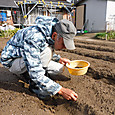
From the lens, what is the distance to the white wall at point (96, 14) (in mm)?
10664

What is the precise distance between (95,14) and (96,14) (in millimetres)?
127

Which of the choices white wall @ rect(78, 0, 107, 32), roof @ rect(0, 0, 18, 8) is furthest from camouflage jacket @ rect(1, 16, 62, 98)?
roof @ rect(0, 0, 18, 8)

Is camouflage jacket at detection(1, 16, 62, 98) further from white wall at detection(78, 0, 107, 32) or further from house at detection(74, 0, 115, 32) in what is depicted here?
white wall at detection(78, 0, 107, 32)

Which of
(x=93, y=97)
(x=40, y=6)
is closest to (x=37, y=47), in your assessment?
(x=93, y=97)

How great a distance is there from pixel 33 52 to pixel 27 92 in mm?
819

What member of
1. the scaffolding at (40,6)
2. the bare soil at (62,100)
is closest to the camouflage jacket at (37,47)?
the bare soil at (62,100)

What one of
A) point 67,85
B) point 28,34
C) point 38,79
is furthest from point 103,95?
point 28,34

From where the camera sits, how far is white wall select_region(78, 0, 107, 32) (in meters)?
10.7

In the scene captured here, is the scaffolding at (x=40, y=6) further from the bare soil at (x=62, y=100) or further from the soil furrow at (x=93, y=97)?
the soil furrow at (x=93, y=97)

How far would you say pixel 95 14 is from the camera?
1144 cm

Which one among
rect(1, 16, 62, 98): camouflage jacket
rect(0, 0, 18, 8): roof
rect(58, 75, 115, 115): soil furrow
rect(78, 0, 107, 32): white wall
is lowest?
rect(58, 75, 115, 115): soil furrow

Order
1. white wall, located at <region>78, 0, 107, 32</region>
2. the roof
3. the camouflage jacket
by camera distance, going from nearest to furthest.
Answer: the camouflage jacket
white wall, located at <region>78, 0, 107, 32</region>
the roof

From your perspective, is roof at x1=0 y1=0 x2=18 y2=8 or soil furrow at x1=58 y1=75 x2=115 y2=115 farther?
roof at x1=0 y1=0 x2=18 y2=8

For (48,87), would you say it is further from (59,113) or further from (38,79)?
(59,113)
